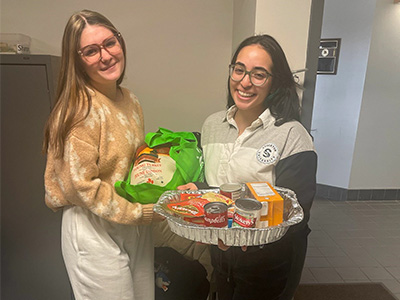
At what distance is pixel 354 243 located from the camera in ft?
8.51

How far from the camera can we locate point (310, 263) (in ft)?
7.73

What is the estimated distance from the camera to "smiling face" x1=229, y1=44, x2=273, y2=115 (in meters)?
1.02

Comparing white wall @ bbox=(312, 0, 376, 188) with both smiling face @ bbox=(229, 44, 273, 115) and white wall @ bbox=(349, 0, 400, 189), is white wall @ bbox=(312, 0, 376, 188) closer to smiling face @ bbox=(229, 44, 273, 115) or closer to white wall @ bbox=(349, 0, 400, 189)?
white wall @ bbox=(349, 0, 400, 189)

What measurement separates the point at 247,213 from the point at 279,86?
522 millimetres

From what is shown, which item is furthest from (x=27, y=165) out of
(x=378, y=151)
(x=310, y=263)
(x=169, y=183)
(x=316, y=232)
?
(x=378, y=151)

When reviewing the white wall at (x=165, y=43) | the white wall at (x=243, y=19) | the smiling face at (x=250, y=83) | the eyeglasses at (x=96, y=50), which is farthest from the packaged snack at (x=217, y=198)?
the white wall at (x=165, y=43)

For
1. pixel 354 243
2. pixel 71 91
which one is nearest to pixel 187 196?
pixel 71 91

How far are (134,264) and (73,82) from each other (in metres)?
0.73

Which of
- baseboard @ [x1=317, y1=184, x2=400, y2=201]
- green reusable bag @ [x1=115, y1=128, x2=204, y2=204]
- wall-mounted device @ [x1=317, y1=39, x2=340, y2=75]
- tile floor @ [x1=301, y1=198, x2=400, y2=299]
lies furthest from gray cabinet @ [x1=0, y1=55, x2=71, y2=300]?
baseboard @ [x1=317, y1=184, x2=400, y2=201]

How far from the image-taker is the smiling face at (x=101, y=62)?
3.12 ft

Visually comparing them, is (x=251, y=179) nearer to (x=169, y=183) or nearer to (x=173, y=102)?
(x=169, y=183)

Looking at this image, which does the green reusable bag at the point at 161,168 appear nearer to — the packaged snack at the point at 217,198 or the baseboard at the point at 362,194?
the packaged snack at the point at 217,198

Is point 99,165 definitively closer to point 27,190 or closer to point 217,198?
point 217,198

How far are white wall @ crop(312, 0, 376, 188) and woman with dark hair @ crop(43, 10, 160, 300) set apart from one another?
9.05ft
